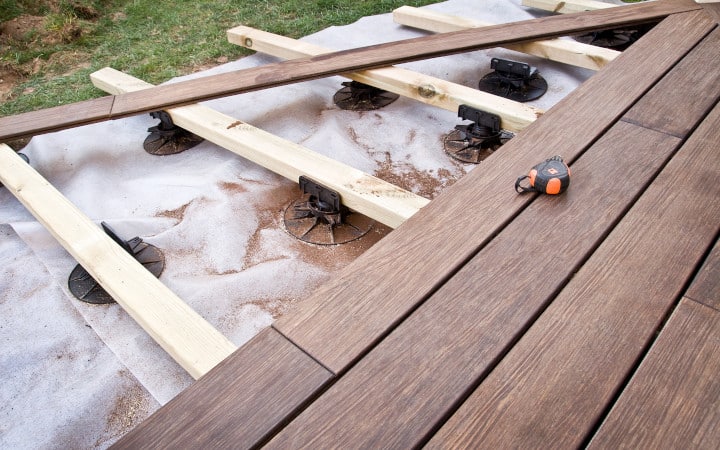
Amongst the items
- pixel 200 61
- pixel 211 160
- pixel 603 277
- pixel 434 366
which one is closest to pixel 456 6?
pixel 200 61

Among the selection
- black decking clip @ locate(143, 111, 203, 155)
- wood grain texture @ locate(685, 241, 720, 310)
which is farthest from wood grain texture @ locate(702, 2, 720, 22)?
black decking clip @ locate(143, 111, 203, 155)

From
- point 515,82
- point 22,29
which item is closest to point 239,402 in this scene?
point 515,82

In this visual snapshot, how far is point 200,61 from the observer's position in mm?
3014

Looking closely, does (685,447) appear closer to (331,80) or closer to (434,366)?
(434,366)

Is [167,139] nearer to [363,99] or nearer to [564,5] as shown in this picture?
[363,99]

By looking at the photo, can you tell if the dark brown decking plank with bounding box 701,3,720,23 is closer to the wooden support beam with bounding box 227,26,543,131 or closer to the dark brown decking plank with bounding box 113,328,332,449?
the wooden support beam with bounding box 227,26,543,131

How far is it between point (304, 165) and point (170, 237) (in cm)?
51

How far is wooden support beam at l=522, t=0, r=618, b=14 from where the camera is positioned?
112 inches

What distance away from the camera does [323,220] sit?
178 centimetres

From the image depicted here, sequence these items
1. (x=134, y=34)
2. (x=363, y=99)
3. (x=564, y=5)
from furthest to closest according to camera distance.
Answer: (x=134, y=34) < (x=564, y=5) < (x=363, y=99)

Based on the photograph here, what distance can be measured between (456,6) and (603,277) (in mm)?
2683

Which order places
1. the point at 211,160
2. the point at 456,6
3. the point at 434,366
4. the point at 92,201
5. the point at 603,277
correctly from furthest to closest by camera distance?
the point at 456,6 < the point at 211,160 < the point at 92,201 < the point at 603,277 < the point at 434,366

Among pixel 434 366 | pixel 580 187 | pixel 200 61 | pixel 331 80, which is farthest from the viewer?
pixel 200 61

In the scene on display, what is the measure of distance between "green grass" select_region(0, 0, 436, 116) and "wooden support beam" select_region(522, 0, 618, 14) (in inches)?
31.9
